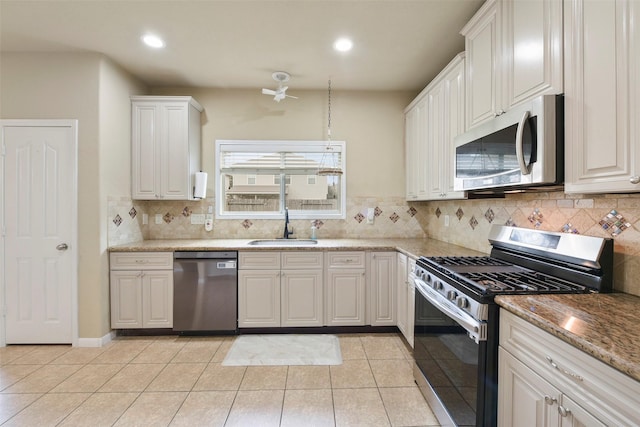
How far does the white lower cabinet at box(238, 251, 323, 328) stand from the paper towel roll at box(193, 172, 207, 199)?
93cm

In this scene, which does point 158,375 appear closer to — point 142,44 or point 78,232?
point 78,232

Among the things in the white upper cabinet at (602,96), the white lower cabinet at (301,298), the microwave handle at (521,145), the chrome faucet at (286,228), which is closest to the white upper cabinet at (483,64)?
the microwave handle at (521,145)

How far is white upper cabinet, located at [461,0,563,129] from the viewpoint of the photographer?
1.43m

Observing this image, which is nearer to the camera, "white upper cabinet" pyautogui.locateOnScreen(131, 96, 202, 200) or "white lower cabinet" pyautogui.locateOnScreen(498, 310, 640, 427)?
"white lower cabinet" pyautogui.locateOnScreen(498, 310, 640, 427)

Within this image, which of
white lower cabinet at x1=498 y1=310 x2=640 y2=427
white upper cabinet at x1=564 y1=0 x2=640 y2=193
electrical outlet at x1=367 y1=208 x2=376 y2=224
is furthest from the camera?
electrical outlet at x1=367 y1=208 x2=376 y2=224

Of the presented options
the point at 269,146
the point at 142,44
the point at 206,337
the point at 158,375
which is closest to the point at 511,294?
the point at 158,375

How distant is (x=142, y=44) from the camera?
2.66m

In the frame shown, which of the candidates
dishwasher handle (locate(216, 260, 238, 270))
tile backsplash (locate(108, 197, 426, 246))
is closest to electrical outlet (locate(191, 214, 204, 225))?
tile backsplash (locate(108, 197, 426, 246))

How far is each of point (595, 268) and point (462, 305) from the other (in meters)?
0.61

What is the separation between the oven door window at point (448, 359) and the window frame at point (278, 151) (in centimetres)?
181

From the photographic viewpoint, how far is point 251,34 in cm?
248

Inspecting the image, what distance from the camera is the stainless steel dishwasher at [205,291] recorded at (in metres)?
2.95

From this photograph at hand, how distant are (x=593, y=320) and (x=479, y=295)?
388mm

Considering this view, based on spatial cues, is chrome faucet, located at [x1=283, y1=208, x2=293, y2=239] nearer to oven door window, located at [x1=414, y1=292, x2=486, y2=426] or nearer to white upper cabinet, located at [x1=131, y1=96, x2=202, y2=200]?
white upper cabinet, located at [x1=131, y1=96, x2=202, y2=200]
